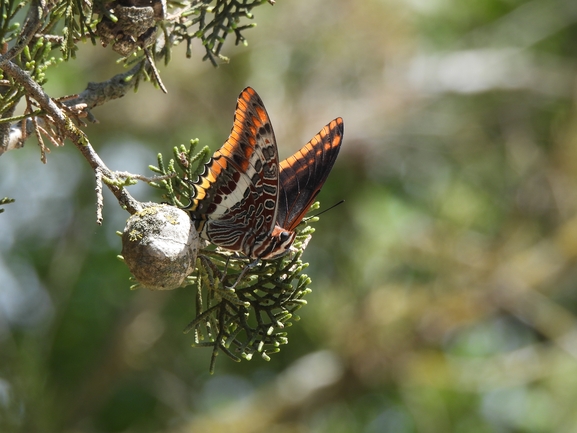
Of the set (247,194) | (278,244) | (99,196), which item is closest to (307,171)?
(247,194)

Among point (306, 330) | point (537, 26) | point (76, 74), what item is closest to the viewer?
point (76, 74)

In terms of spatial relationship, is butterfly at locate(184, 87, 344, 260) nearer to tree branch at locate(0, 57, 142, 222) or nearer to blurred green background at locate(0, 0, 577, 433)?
tree branch at locate(0, 57, 142, 222)

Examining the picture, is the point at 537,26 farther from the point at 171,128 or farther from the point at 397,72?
the point at 171,128

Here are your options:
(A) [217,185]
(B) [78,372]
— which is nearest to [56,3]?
(A) [217,185]

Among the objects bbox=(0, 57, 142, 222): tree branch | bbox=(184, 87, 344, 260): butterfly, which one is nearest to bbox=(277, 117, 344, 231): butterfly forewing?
bbox=(184, 87, 344, 260): butterfly

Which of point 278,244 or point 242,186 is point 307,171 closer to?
point 242,186
